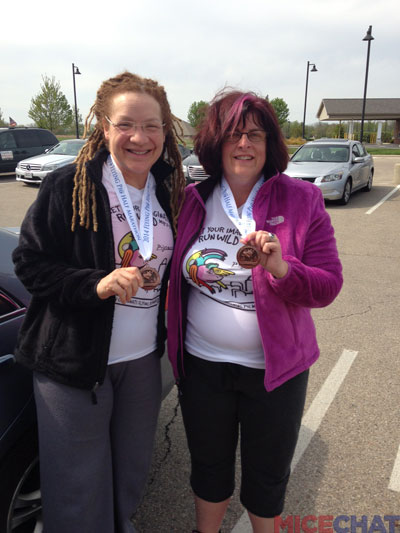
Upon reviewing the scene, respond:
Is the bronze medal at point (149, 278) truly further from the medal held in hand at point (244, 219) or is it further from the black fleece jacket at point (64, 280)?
the medal held in hand at point (244, 219)

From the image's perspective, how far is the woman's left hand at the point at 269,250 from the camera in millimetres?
1514

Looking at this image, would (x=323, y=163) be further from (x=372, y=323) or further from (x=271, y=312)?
(x=271, y=312)

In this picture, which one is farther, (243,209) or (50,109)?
(50,109)

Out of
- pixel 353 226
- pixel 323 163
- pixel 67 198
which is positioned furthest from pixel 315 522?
pixel 323 163

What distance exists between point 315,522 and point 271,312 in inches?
50.8

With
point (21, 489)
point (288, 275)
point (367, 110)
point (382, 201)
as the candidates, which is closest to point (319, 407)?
point (288, 275)

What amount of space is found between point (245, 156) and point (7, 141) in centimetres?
1638

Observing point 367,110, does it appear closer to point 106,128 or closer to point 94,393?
point 106,128

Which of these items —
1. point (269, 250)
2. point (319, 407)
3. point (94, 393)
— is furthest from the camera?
point (319, 407)

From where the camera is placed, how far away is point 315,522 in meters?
2.27

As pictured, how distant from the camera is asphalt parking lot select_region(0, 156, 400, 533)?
234 cm

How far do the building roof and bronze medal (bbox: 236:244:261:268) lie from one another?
57.3m

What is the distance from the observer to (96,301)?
1510 mm

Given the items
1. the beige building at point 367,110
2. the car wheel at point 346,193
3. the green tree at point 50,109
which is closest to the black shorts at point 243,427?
the car wheel at point 346,193
